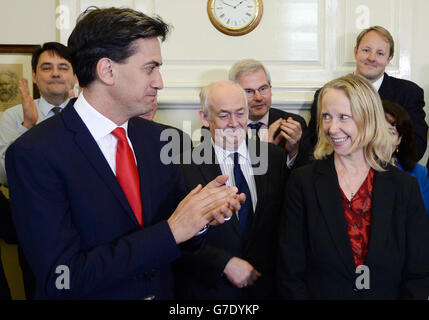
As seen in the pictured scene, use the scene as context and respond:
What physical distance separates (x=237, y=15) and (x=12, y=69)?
196 centimetres

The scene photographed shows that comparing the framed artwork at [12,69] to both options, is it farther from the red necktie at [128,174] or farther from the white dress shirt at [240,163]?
the red necktie at [128,174]

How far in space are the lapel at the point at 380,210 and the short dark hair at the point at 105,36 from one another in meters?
1.16

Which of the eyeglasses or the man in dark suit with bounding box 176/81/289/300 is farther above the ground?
the eyeglasses

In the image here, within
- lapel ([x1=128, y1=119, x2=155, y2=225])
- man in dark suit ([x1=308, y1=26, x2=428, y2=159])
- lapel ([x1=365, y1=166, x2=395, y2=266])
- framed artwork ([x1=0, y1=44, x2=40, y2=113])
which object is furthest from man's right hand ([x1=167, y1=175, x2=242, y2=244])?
framed artwork ([x1=0, y1=44, x2=40, y2=113])

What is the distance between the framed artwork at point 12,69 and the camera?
4.29 meters

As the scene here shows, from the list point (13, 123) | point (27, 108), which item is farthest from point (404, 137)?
point (13, 123)

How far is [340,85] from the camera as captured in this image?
7.48 feet

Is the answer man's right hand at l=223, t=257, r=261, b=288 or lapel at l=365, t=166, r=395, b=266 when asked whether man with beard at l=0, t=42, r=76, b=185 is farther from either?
lapel at l=365, t=166, r=395, b=266

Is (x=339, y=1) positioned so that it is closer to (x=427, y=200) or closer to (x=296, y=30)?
(x=296, y=30)

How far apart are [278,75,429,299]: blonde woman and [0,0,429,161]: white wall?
6.30ft

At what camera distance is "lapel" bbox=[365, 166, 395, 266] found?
204cm

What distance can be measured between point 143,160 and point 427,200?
5.65 feet

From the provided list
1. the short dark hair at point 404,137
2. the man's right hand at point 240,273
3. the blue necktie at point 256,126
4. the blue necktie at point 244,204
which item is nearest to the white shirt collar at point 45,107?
the blue necktie at point 256,126

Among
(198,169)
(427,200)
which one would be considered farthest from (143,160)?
(427,200)
